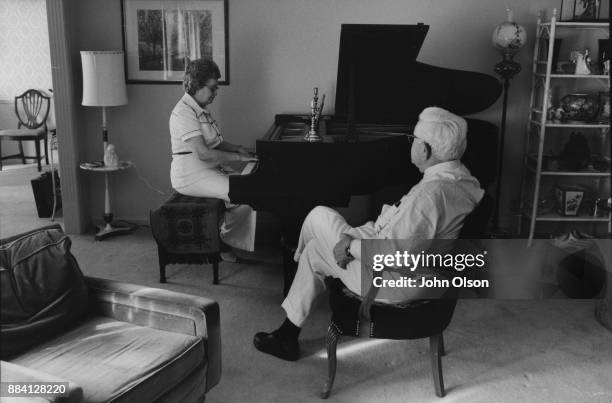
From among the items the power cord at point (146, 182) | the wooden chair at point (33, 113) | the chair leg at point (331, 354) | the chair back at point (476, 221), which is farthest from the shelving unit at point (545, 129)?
the wooden chair at point (33, 113)

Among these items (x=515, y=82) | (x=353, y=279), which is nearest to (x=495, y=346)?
(x=353, y=279)

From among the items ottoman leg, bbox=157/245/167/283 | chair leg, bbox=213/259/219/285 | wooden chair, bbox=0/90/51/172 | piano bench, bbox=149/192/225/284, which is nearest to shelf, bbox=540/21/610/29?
piano bench, bbox=149/192/225/284

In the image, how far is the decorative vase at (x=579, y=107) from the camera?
4.62 meters

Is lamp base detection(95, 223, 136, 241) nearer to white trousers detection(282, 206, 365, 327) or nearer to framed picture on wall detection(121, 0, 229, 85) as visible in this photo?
framed picture on wall detection(121, 0, 229, 85)

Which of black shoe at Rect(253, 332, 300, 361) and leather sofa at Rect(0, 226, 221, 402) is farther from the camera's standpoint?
black shoe at Rect(253, 332, 300, 361)

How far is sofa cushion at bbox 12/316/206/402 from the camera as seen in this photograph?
199cm

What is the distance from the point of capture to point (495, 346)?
10.7 feet

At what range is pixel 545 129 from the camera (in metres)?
4.89

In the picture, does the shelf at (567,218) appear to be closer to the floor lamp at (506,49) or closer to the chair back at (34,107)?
the floor lamp at (506,49)

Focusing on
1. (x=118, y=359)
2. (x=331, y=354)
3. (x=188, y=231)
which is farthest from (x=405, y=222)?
(x=188, y=231)

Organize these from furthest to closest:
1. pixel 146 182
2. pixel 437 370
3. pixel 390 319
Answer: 1. pixel 146 182
2. pixel 437 370
3. pixel 390 319

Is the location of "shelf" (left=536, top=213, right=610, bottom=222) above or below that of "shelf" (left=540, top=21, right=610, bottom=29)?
below

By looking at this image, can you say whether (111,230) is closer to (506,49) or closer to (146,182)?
(146,182)

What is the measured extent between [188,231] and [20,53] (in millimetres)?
5397
